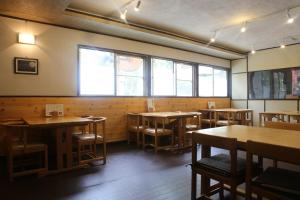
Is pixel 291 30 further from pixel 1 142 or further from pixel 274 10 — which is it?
pixel 1 142

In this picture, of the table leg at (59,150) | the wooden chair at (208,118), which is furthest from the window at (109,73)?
the wooden chair at (208,118)

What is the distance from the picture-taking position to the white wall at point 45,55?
381cm

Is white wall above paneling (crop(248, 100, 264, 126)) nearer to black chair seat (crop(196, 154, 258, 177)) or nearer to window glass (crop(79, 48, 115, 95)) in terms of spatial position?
window glass (crop(79, 48, 115, 95))

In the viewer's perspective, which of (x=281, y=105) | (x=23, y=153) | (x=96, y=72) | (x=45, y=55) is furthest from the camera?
(x=281, y=105)

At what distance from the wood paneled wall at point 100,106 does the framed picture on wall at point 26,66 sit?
0.48 m

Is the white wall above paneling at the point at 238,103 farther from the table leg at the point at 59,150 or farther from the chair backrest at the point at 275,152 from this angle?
the chair backrest at the point at 275,152

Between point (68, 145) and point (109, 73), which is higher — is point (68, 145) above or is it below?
below

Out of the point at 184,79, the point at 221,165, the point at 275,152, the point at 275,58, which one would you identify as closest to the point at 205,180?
the point at 221,165

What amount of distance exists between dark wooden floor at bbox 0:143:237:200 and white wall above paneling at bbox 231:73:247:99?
522 cm

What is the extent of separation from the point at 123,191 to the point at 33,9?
306cm

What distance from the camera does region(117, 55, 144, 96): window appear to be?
527cm

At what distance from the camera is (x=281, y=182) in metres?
1.50

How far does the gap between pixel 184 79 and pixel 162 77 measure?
0.94m

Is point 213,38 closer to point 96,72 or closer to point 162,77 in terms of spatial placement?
point 162,77
